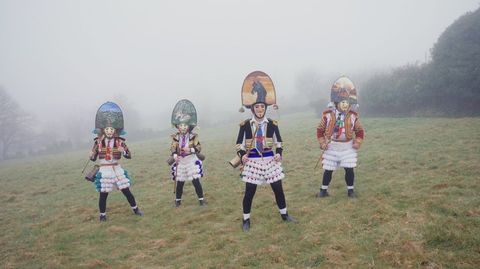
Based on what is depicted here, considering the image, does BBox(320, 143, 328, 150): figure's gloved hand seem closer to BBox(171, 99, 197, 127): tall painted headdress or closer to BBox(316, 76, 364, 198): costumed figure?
BBox(316, 76, 364, 198): costumed figure

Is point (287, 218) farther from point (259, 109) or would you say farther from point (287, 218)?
point (259, 109)

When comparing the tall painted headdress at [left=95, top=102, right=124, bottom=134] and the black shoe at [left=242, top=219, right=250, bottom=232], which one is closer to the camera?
the black shoe at [left=242, top=219, right=250, bottom=232]

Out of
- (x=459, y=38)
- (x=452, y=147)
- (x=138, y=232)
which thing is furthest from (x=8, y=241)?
(x=459, y=38)

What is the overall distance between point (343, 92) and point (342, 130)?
0.86 m

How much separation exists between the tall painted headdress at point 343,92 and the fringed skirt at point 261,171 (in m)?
2.34

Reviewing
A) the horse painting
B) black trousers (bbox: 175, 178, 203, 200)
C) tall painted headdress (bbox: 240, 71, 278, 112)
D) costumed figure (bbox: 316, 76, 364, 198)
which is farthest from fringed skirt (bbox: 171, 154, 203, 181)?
costumed figure (bbox: 316, 76, 364, 198)

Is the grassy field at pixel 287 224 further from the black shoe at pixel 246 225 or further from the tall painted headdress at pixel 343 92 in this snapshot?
the tall painted headdress at pixel 343 92

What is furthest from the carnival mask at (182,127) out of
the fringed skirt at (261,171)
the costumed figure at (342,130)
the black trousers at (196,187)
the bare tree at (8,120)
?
the bare tree at (8,120)

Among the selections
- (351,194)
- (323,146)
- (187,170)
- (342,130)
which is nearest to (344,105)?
(342,130)

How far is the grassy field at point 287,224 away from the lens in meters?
5.44

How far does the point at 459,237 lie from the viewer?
5.31 m

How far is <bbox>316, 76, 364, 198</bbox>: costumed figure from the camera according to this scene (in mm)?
8062

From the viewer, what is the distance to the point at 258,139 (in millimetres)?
6910

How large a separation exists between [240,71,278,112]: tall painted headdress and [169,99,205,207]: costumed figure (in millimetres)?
2430
